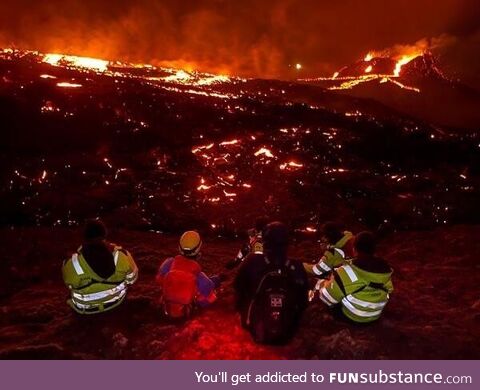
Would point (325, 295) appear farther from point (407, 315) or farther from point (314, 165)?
point (314, 165)

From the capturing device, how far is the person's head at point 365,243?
477 cm

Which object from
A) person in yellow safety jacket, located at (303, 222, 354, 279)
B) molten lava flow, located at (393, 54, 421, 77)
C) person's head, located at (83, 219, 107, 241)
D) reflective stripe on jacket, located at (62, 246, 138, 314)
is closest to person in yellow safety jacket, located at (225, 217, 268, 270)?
person in yellow safety jacket, located at (303, 222, 354, 279)

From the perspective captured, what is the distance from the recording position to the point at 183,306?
17.8 ft

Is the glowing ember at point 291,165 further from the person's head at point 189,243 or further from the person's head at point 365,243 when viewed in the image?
the person's head at point 365,243

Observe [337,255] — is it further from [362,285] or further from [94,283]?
[94,283]

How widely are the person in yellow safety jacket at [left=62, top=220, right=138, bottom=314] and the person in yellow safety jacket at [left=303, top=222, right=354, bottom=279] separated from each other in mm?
2388

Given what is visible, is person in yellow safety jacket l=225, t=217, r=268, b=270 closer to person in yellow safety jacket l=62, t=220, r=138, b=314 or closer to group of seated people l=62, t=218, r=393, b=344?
group of seated people l=62, t=218, r=393, b=344

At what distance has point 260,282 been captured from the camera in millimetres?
4617

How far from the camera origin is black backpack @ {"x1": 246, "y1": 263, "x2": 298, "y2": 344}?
4582mm

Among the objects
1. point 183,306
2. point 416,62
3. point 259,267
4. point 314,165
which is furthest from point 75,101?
point 416,62

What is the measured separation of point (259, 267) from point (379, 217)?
5.13 metres

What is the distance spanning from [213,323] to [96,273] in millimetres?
1517

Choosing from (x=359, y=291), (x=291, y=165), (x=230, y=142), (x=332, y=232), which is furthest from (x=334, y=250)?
(x=230, y=142)

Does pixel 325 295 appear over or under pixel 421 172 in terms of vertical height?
under
